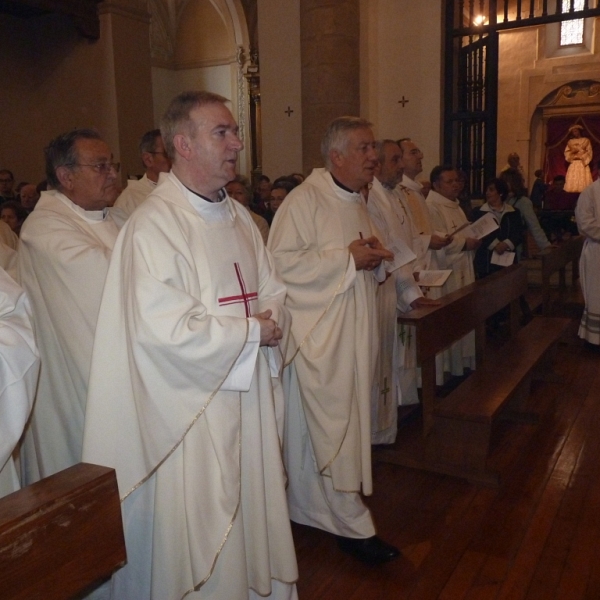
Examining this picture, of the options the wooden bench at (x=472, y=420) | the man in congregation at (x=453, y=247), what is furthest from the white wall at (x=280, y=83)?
the wooden bench at (x=472, y=420)

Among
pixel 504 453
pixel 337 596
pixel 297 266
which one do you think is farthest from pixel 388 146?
pixel 337 596

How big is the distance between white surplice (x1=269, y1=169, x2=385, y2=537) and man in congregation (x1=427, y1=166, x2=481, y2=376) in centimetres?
272

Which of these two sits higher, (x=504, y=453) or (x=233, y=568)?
(x=233, y=568)

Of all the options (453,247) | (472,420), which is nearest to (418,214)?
(453,247)

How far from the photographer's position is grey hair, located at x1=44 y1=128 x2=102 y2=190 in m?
2.90

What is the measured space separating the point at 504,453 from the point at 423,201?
237 centimetres

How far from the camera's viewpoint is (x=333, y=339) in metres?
3.11

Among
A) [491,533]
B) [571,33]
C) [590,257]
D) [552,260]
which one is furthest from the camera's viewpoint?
[571,33]

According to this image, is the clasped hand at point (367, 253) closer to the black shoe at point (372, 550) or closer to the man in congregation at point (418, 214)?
the black shoe at point (372, 550)

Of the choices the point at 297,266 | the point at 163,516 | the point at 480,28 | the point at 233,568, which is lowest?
the point at 233,568

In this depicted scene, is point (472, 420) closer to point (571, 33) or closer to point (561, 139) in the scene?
point (561, 139)

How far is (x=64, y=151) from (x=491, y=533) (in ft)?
8.78

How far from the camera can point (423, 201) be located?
573cm

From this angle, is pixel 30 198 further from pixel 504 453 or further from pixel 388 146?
pixel 504 453
